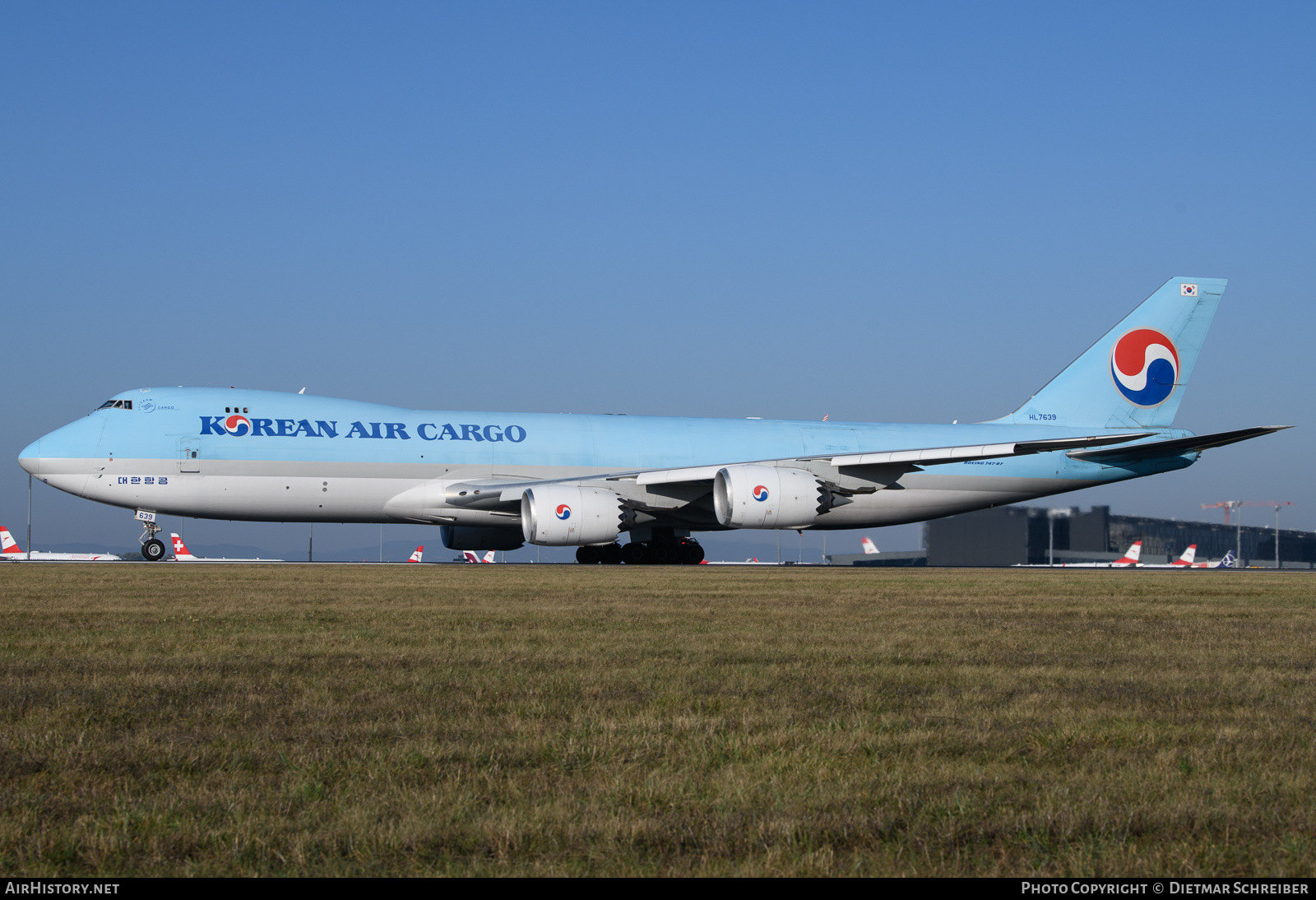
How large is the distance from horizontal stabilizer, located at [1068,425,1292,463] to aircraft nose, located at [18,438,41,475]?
2755 cm

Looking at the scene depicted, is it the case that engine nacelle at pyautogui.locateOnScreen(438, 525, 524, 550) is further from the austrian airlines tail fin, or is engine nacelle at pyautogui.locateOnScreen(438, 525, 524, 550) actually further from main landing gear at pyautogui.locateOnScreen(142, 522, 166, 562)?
the austrian airlines tail fin

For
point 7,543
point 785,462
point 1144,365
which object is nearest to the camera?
point 785,462

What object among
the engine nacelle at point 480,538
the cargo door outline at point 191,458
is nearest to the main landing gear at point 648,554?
the engine nacelle at point 480,538

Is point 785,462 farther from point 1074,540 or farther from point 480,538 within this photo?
point 1074,540

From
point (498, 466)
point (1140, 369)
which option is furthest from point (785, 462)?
point (1140, 369)

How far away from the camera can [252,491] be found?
26.7 m

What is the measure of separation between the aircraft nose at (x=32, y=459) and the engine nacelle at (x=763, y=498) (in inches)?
630

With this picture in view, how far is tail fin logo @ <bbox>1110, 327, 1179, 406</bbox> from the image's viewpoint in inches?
1341

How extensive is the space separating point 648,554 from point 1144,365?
16.5 metres

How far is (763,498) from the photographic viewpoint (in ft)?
85.2

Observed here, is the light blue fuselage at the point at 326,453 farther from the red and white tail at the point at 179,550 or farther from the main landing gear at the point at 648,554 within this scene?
the red and white tail at the point at 179,550

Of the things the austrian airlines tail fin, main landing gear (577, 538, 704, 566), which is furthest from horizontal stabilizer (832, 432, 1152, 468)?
the austrian airlines tail fin

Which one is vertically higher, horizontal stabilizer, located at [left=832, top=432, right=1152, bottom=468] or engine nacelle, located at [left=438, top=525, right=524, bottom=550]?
horizontal stabilizer, located at [left=832, top=432, right=1152, bottom=468]
